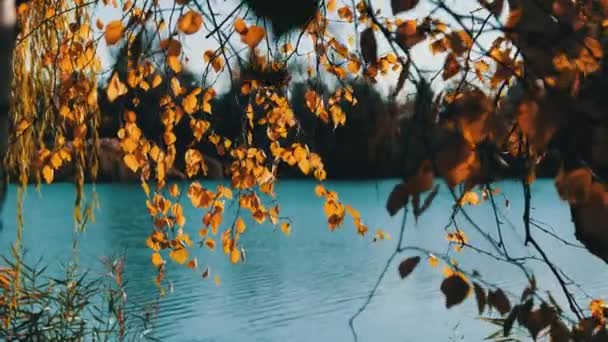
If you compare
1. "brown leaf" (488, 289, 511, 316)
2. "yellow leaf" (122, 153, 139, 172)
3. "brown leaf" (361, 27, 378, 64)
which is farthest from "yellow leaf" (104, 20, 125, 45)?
"yellow leaf" (122, 153, 139, 172)

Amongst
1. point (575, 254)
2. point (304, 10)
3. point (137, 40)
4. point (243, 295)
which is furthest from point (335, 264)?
point (137, 40)

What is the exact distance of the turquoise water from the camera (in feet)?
25.1

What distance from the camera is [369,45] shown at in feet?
3.47

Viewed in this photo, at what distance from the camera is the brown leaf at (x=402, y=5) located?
990 mm

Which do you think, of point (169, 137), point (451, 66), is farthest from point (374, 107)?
point (169, 137)

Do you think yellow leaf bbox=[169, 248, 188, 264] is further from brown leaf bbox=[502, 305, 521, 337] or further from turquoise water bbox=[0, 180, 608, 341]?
turquoise water bbox=[0, 180, 608, 341]

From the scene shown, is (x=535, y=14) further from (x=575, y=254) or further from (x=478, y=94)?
(x=575, y=254)

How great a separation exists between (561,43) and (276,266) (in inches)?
401

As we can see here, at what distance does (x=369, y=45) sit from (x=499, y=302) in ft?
1.23

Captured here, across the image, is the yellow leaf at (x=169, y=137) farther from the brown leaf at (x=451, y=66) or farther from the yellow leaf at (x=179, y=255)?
the brown leaf at (x=451, y=66)

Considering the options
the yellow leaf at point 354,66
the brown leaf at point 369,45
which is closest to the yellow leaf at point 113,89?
the brown leaf at point 369,45

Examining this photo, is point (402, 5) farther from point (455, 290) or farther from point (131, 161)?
point (131, 161)

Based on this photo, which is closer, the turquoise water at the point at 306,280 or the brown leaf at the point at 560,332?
the brown leaf at the point at 560,332

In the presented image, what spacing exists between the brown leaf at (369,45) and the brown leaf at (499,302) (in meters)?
0.35
